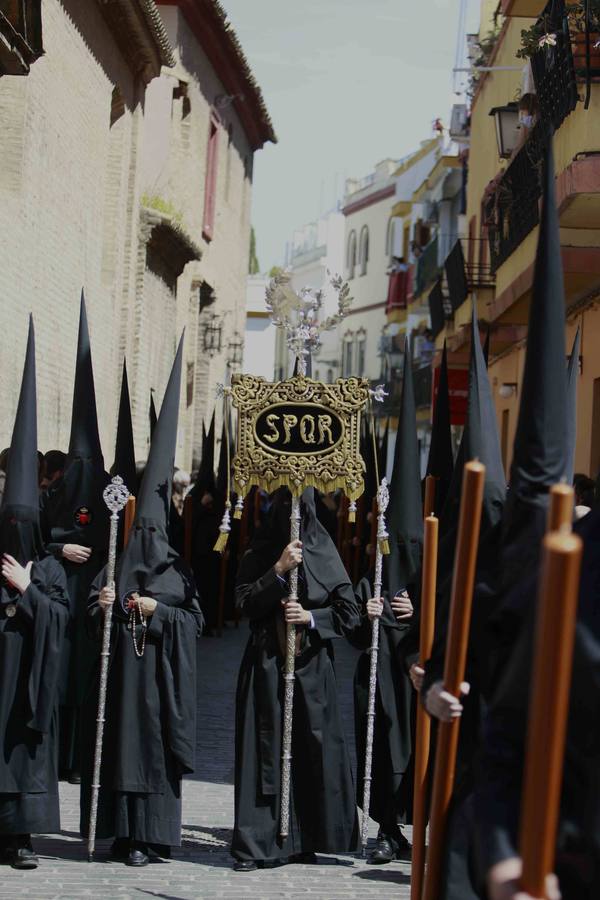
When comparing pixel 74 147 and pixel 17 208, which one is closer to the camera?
pixel 17 208

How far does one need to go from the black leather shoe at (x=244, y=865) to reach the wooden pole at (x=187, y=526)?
37.9ft

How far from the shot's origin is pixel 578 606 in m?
3.67

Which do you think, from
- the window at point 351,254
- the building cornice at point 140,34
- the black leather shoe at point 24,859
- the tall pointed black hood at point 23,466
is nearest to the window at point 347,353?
the window at point 351,254

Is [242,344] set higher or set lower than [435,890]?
higher

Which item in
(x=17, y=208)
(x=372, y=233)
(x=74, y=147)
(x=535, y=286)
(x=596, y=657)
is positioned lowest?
(x=596, y=657)

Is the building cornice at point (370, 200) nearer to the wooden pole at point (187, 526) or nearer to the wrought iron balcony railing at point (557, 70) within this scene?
the wooden pole at point (187, 526)

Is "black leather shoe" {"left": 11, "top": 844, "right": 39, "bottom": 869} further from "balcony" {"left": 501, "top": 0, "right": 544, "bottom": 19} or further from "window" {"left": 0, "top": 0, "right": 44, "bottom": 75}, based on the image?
"balcony" {"left": 501, "top": 0, "right": 544, "bottom": 19}

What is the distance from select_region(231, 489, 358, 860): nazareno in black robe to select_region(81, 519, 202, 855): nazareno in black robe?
1.06 feet

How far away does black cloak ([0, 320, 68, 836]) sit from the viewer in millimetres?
7820

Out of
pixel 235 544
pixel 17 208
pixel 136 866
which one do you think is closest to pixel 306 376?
pixel 136 866

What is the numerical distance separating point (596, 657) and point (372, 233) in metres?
65.1

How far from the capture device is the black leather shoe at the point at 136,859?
8008 millimetres

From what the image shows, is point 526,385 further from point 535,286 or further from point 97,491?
point 97,491

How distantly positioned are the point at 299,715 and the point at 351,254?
63698mm
